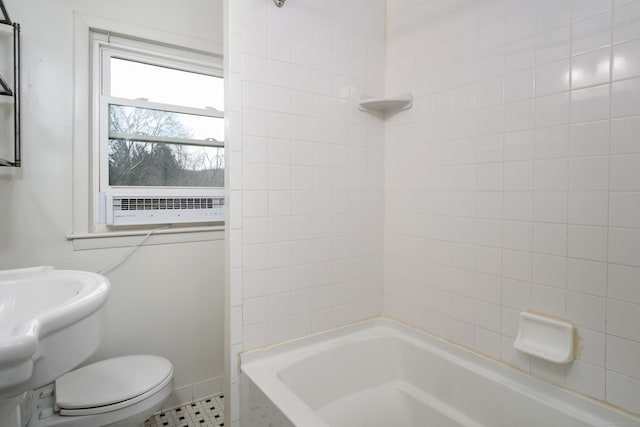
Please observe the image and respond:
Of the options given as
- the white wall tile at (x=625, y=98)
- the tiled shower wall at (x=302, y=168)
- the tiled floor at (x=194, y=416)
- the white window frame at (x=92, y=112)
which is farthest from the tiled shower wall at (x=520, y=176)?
the white window frame at (x=92, y=112)

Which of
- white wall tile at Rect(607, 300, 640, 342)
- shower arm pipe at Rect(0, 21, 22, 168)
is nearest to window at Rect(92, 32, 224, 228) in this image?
shower arm pipe at Rect(0, 21, 22, 168)

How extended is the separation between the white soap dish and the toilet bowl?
4.86 feet

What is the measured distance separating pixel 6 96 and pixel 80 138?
1.00ft

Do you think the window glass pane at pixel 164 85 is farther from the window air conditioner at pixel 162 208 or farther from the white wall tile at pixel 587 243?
the white wall tile at pixel 587 243

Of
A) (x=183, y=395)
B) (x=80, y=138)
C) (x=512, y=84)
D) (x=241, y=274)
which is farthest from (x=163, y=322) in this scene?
(x=512, y=84)

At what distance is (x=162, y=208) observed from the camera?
1.84 meters

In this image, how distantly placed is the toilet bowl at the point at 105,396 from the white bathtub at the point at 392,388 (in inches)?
17.6

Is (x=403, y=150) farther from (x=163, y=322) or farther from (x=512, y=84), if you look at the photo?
(x=163, y=322)

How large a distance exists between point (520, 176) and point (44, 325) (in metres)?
1.44

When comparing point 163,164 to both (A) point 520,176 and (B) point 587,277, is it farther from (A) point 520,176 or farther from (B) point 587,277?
(B) point 587,277

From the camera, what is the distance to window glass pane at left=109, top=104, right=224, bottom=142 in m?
1.77

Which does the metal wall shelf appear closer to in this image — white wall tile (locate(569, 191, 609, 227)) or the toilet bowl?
the toilet bowl

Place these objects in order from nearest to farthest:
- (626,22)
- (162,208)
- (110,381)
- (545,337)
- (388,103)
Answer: (626,22), (545,337), (110,381), (388,103), (162,208)

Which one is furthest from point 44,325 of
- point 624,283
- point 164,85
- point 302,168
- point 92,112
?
point 164,85
